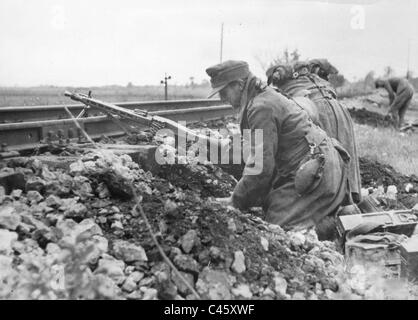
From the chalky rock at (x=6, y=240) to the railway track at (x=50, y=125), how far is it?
1.50 metres

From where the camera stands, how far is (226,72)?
15.2ft

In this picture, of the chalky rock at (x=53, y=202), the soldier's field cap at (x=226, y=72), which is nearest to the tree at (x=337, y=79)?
the soldier's field cap at (x=226, y=72)

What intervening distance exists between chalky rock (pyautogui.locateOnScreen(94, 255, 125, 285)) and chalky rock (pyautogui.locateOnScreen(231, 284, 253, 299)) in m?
0.76

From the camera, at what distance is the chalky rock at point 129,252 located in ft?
11.3

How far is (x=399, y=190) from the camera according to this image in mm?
7230

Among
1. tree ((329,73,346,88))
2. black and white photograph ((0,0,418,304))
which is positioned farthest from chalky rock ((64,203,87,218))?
tree ((329,73,346,88))

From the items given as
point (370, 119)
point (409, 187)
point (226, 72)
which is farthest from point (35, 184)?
point (370, 119)

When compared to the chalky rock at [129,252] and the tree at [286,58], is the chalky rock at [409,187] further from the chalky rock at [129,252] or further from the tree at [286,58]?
the chalky rock at [129,252]

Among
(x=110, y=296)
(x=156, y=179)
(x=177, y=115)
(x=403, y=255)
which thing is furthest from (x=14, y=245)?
(x=177, y=115)

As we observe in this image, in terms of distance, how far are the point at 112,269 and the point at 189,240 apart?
58 centimetres

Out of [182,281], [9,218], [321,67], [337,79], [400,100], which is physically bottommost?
[182,281]

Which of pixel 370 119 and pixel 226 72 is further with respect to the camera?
pixel 370 119

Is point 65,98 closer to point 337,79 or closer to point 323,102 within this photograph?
point 337,79

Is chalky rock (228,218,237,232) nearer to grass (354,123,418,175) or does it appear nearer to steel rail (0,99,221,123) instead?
steel rail (0,99,221,123)
